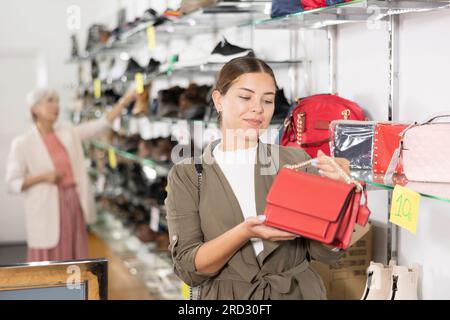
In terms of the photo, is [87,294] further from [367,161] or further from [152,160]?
[152,160]

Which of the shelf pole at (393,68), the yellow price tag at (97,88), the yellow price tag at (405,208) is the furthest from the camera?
the yellow price tag at (97,88)

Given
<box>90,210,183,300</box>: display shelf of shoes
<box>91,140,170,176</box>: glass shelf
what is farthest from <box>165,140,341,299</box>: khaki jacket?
<box>90,210,183,300</box>: display shelf of shoes

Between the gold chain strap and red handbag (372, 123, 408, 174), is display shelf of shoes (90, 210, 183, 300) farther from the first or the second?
the gold chain strap

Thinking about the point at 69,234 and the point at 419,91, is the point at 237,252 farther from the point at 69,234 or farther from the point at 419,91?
the point at 69,234

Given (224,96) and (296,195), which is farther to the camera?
(224,96)

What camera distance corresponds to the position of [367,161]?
2596 mm

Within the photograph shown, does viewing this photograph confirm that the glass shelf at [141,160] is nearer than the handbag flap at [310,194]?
No

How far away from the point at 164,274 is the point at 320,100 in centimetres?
336

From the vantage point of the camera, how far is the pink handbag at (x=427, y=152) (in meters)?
2.17

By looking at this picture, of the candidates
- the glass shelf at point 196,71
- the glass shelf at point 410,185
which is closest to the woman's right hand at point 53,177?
the glass shelf at point 196,71

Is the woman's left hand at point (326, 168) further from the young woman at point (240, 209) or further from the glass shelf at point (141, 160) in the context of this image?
Answer: the glass shelf at point (141, 160)

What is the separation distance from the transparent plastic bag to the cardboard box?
0.53m

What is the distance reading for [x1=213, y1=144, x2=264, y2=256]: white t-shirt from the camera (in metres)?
1.82

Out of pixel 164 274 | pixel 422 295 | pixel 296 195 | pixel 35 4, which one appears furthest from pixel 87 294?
pixel 35 4
